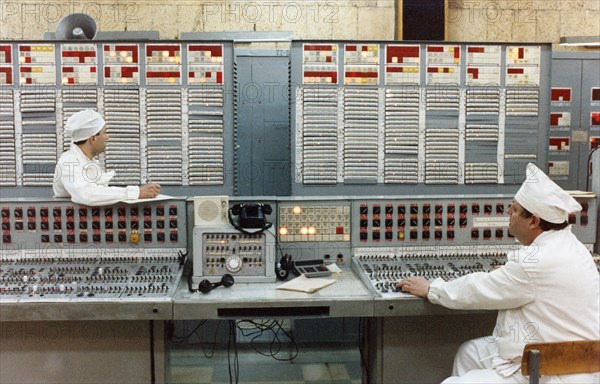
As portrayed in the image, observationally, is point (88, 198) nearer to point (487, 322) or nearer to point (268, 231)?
point (268, 231)

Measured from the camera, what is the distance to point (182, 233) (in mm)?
2812

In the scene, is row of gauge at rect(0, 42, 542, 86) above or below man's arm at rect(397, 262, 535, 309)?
above

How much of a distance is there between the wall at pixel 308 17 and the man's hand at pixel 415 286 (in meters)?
3.43

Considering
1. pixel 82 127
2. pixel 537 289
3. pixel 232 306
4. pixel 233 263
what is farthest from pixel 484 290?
pixel 82 127

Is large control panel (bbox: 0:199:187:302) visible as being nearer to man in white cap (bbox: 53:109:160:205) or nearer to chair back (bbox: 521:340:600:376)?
man in white cap (bbox: 53:109:160:205)

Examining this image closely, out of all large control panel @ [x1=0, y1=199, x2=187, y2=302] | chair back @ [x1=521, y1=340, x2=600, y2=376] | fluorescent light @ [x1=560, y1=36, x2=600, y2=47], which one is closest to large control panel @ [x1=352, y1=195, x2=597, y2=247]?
large control panel @ [x1=0, y1=199, x2=187, y2=302]

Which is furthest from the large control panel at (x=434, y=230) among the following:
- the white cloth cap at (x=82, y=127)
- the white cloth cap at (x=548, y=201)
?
the white cloth cap at (x=82, y=127)

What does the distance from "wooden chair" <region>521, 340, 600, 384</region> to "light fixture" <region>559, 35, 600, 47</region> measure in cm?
438

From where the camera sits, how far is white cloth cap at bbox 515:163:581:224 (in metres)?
2.09

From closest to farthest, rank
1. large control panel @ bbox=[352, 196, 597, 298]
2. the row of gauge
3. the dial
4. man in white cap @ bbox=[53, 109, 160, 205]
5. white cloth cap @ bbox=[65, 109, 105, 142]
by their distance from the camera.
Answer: the dial < man in white cap @ bbox=[53, 109, 160, 205] < large control panel @ bbox=[352, 196, 597, 298] < white cloth cap @ bbox=[65, 109, 105, 142] < the row of gauge

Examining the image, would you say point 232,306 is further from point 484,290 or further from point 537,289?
point 537,289

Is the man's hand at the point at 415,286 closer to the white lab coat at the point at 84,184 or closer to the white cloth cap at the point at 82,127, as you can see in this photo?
the white lab coat at the point at 84,184

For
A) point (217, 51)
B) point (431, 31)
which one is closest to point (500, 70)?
point (431, 31)

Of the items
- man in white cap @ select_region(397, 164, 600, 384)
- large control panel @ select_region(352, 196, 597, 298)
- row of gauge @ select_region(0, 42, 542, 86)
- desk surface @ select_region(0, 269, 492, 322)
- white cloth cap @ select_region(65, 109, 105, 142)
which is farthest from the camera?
row of gauge @ select_region(0, 42, 542, 86)
